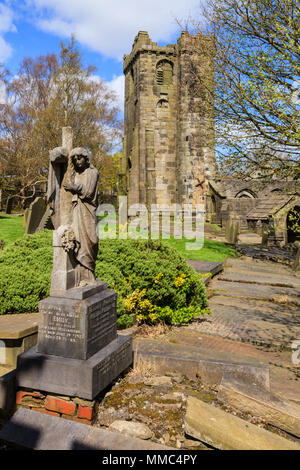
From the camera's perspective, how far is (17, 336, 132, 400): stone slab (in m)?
3.70

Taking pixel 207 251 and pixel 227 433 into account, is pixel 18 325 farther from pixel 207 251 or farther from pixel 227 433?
pixel 207 251

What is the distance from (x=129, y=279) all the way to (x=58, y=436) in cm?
404

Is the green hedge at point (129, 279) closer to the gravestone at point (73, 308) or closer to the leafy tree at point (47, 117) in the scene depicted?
the gravestone at point (73, 308)

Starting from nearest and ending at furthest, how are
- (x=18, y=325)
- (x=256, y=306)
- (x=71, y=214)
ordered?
(x=71, y=214), (x=18, y=325), (x=256, y=306)

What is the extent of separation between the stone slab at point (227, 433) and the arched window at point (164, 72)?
2603cm

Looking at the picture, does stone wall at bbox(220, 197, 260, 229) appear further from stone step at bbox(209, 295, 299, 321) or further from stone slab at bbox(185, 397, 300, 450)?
stone slab at bbox(185, 397, 300, 450)

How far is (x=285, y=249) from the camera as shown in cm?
1803

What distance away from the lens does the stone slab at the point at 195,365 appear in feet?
14.2

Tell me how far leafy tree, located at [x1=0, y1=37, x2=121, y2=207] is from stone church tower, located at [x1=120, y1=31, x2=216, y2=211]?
14.9ft

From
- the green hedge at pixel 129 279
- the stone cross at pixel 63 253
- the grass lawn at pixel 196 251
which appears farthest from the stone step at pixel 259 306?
the stone cross at pixel 63 253

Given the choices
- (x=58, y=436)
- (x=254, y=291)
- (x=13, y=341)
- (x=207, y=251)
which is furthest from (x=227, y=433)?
(x=207, y=251)

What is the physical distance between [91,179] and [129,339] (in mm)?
2301

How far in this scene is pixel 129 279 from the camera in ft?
23.6
